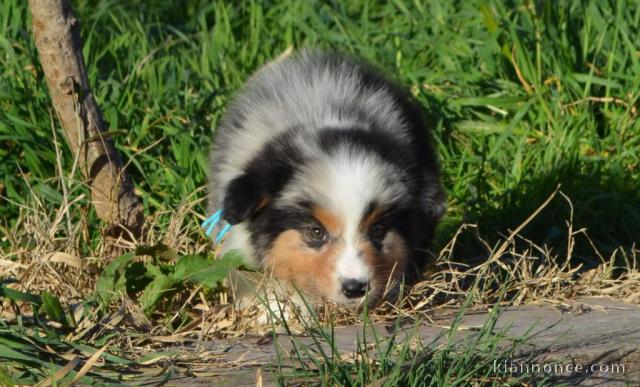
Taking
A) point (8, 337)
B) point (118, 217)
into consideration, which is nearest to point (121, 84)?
point (118, 217)

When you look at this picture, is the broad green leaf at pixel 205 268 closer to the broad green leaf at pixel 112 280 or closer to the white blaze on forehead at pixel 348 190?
the broad green leaf at pixel 112 280

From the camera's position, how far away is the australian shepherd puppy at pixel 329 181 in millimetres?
4512

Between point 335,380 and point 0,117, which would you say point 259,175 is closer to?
point 335,380

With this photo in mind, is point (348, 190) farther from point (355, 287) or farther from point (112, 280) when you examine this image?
point (112, 280)

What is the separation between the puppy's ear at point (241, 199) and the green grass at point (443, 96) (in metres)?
0.84

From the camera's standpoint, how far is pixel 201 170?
614 cm

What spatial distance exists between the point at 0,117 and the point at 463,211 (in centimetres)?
256

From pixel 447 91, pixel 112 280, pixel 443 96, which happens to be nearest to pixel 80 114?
pixel 112 280

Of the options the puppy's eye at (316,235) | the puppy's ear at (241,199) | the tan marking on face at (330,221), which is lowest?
the puppy's eye at (316,235)

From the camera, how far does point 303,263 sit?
15.2 ft

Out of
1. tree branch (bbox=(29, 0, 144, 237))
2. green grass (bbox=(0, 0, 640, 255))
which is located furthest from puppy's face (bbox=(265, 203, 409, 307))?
green grass (bbox=(0, 0, 640, 255))

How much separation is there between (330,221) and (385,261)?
0.31m

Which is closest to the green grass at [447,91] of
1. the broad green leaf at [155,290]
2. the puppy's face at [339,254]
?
the broad green leaf at [155,290]

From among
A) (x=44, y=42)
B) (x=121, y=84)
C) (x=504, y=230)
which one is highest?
(x=44, y=42)
